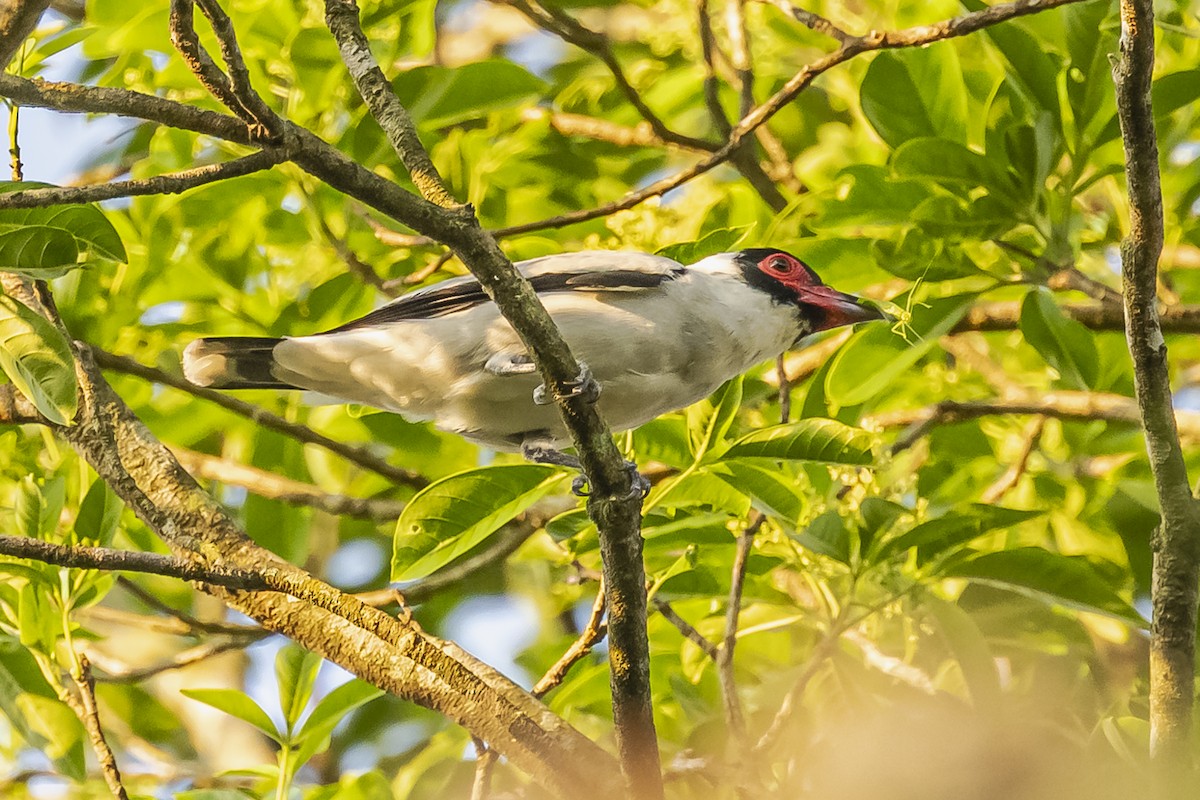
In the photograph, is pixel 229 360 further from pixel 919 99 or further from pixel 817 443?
pixel 919 99

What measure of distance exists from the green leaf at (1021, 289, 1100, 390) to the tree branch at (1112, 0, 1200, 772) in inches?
34.6

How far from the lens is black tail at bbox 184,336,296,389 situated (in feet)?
12.2

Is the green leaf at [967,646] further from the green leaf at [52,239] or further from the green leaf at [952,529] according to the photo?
the green leaf at [52,239]

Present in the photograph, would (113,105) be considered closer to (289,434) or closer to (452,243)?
(452,243)

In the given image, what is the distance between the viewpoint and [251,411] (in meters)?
4.16

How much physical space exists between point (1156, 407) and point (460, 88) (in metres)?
2.24

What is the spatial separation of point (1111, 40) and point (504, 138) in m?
2.21

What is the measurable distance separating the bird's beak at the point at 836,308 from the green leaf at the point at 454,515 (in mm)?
1125

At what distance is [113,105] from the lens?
1.98 m

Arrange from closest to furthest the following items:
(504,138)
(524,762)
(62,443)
→ (524,762), (62,443), (504,138)

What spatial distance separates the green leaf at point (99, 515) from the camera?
3.34m

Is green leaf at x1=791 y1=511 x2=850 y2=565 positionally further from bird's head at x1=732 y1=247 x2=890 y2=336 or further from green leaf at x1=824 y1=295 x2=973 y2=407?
bird's head at x1=732 y1=247 x2=890 y2=336

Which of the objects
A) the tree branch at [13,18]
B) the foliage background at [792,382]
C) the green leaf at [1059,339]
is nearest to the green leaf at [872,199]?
the foliage background at [792,382]

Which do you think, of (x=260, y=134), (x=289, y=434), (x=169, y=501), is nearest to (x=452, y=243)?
(x=260, y=134)
